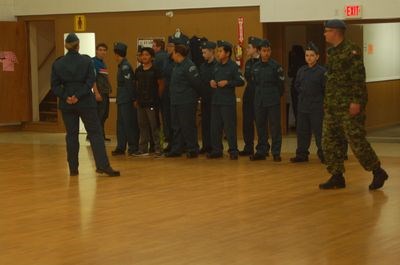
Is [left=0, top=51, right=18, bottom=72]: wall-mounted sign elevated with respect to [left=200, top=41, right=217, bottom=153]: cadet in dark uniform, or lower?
elevated

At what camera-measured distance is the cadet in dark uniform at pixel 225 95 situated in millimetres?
12625

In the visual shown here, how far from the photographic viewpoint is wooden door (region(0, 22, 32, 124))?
1795cm

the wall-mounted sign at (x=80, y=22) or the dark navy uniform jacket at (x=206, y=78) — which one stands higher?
the wall-mounted sign at (x=80, y=22)

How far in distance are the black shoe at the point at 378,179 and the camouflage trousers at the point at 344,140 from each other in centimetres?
10

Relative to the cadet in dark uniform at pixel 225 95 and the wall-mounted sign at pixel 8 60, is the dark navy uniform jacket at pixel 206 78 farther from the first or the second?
the wall-mounted sign at pixel 8 60

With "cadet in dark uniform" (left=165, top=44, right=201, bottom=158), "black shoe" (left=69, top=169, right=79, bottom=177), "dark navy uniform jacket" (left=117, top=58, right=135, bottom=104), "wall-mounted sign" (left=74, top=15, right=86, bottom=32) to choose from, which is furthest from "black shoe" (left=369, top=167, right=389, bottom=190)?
"wall-mounted sign" (left=74, top=15, right=86, bottom=32)

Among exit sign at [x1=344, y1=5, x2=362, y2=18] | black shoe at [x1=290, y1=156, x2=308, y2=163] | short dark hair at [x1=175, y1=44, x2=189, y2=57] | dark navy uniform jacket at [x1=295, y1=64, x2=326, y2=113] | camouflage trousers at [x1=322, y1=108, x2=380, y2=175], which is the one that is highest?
exit sign at [x1=344, y1=5, x2=362, y2=18]

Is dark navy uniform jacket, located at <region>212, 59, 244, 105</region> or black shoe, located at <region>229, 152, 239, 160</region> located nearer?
dark navy uniform jacket, located at <region>212, 59, 244, 105</region>

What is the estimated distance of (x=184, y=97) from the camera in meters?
13.0

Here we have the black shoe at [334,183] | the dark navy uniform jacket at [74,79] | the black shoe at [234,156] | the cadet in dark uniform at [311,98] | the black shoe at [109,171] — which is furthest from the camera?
the black shoe at [234,156]

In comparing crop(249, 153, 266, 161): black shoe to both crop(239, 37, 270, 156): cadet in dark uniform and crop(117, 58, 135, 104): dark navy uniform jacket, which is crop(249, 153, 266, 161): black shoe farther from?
crop(117, 58, 135, 104): dark navy uniform jacket

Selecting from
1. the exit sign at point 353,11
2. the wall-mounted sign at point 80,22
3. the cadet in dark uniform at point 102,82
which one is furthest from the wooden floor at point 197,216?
the wall-mounted sign at point 80,22

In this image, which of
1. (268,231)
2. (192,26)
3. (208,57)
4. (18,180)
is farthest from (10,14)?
(268,231)

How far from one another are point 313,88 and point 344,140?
8.57ft
